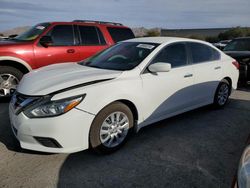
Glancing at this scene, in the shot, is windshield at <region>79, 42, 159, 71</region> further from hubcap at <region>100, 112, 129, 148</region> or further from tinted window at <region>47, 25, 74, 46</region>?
tinted window at <region>47, 25, 74, 46</region>

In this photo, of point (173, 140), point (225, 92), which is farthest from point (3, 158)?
point (225, 92)

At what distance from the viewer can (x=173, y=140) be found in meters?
4.06

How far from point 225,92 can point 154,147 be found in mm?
2611

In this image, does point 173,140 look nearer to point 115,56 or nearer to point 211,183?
point 211,183

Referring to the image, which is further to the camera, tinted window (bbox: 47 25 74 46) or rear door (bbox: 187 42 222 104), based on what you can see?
tinted window (bbox: 47 25 74 46)

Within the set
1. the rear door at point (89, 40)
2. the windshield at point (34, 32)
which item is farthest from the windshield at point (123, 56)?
the windshield at point (34, 32)

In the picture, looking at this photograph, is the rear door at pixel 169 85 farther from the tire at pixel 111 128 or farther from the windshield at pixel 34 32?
the windshield at pixel 34 32

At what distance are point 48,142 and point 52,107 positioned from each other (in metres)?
0.42

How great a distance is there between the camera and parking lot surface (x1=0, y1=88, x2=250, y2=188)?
2.96 meters

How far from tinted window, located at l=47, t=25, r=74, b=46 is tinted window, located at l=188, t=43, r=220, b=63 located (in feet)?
10.1

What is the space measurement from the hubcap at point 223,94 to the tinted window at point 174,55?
54.1 inches

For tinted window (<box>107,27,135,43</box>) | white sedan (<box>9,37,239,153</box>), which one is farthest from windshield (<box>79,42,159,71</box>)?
tinted window (<box>107,27,135,43</box>)

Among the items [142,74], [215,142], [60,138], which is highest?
[142,74]

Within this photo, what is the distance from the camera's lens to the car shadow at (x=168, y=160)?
9.78ft
